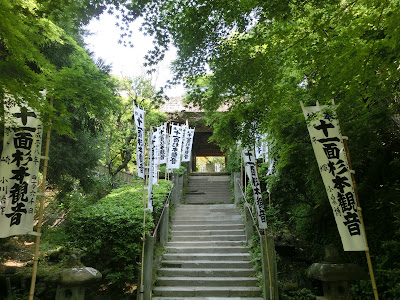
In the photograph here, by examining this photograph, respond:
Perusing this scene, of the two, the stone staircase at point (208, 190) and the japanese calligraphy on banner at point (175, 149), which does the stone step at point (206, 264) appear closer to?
the stone staircase at point (208, 190)

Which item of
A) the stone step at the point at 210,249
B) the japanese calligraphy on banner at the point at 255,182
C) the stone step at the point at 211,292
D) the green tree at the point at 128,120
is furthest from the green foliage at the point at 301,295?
the green tree at the point at 128,120

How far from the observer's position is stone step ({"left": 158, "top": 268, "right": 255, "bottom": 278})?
24.0 ft

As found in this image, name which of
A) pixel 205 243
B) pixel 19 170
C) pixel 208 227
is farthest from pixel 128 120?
pixel 19 170

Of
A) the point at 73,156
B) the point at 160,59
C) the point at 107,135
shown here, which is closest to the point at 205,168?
the point at 107,135

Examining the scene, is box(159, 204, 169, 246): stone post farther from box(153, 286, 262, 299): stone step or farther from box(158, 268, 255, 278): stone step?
box(153, 286, 262, 299): stone step

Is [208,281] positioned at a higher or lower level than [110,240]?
lower

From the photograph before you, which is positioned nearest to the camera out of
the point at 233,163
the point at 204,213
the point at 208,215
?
the point at 208,215

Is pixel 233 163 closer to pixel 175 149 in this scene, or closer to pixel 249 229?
pixel 175 149

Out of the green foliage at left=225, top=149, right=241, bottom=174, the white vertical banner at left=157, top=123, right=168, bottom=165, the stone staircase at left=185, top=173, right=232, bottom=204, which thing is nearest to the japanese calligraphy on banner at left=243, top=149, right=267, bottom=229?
the stone staircase at left=185, top=173, right=232, bottom=204

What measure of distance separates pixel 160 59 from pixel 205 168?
135 feet

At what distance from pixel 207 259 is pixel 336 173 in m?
4.74

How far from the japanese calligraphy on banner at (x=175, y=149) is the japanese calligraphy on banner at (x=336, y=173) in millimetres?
8875

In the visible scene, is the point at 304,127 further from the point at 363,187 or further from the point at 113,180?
the point at 113,180

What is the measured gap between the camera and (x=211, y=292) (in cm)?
670
